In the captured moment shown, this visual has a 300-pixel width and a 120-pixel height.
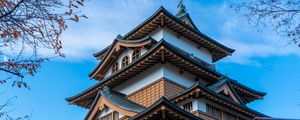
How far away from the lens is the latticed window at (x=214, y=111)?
16.3m

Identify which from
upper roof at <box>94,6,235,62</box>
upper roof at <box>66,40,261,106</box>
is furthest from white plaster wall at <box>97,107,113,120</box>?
upper roof at <box>94,6,235,62</box>

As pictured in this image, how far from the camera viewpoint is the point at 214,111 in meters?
16.6

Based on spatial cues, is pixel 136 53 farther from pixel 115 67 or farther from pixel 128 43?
pixel 115 67

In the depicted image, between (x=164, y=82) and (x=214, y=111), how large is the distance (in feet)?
9.49

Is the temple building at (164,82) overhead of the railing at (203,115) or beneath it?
overhead

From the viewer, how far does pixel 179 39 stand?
21.5 meters

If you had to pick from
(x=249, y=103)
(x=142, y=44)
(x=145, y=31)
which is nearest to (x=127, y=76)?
(x=142, y=44)

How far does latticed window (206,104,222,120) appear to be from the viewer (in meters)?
16.3

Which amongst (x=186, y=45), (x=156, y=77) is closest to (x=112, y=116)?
→ (x=156, y=77)

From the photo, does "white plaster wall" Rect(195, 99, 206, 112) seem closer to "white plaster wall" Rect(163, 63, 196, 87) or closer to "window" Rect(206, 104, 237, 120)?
"window" Rect(206, 104, 237, 120)

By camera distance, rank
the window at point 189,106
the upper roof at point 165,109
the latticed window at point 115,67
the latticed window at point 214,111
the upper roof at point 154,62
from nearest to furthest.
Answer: the upper roof at point 165,109, the window at point 189,106, the latticed window at point 214,111, the upper roof at point 154,62, the latticed window at point 115,67

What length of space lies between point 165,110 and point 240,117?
5939mm

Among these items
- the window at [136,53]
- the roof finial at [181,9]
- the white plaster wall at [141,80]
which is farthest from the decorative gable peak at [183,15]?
the white plaster wall at [141,80]

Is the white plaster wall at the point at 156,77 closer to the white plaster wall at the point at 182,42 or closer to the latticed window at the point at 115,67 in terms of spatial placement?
the latticed window at the point at 115,67
